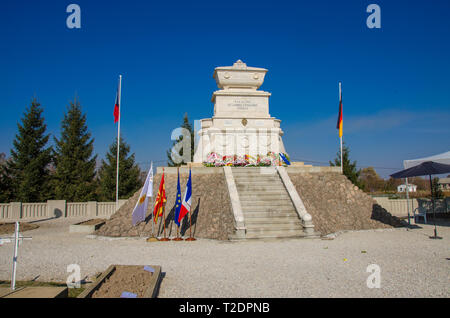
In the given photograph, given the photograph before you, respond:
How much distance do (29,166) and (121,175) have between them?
23.9ft

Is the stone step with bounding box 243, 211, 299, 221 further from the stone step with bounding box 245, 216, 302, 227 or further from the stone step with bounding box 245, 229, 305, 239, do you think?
the stone step with bounding box 245, 229, 305, 239

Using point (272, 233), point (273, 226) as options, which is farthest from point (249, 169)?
point (272, 233)

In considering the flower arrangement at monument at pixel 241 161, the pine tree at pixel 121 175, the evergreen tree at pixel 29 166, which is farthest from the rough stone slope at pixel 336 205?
the evergreen tree at pixel 29 166

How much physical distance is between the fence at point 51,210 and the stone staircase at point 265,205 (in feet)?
36.2

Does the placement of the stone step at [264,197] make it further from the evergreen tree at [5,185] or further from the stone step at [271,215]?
the evergreen tree at [5,185]

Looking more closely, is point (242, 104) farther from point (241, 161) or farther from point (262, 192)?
point (262, 192)

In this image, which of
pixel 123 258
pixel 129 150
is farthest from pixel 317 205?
pixel 129 150

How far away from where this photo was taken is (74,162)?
88.0ft

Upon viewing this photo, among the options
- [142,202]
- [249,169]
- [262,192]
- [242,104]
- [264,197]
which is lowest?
[142,202]

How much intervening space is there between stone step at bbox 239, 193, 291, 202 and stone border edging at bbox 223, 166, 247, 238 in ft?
1.51

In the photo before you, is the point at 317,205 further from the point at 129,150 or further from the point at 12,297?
the point at 129,150

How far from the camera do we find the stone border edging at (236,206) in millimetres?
11476

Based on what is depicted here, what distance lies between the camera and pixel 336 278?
6672mm

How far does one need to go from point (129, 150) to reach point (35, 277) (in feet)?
75.2
